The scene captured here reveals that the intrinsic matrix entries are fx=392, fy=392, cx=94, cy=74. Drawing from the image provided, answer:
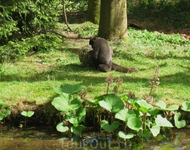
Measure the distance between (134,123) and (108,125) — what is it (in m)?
0.46

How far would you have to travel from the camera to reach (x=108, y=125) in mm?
6586

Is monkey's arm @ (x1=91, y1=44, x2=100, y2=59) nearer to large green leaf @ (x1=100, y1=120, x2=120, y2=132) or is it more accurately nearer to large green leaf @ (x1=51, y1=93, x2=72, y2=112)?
large green leaf @ (x1=51, y1=93, x2=72, y2=112)

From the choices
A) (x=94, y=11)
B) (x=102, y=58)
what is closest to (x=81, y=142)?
(x=102, y=58)

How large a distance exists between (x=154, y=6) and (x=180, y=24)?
2.81 meters

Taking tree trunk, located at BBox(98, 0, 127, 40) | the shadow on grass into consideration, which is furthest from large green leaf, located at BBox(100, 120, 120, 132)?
tree trunk, located at BBox(98, 0, 127, 40)

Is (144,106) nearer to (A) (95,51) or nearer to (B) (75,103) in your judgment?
(B) (75,103)

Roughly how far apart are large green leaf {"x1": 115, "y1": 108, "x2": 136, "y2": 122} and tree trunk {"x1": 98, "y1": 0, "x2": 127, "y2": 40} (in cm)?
727

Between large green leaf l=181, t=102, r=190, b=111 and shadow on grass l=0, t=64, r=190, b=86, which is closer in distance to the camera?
large green leaf l=181, t=102, r=190, b=111

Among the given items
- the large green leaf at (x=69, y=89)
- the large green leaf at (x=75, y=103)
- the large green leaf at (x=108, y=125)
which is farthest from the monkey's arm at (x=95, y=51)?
the large green leaf at (x=108, y=125)

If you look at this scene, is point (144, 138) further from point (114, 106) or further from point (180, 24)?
point (180, 24)

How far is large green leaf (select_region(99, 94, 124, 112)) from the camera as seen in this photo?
6.58 m

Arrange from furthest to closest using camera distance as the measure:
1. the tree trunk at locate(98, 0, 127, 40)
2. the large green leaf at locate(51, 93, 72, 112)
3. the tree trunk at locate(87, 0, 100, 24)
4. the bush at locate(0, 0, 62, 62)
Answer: the tree trunk at locate(87, 0, 100, 24), the tree trunk at locate(98, 0, 127, 40), the bush at locate(0, 0, 62, 62), the large green leaf at locate(51, 93, 72, 112)

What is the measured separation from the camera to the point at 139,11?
21.8 metres

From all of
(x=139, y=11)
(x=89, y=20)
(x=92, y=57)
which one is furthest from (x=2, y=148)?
(x=139, y=11)
